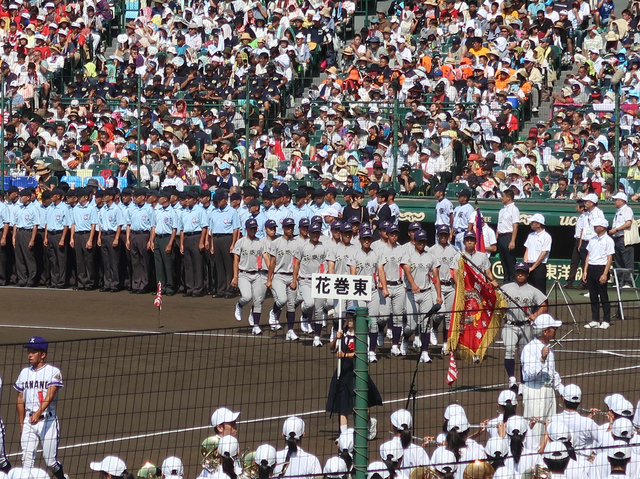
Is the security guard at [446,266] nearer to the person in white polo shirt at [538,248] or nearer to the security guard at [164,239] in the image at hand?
the person in white polo shirt at [538,248]

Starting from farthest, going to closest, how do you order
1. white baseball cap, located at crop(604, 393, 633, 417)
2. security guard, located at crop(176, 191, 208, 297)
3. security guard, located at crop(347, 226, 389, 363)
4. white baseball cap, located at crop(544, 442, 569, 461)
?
1. security guard, located at crop(176, 191, 208, 297)
2. security guard, located at crop(347, 226, 389, 363)
3. white baseball cap, located at crop(604, 393, 633, 417)
4. white baseball cap, located at crop(544, 442, 569, 461)

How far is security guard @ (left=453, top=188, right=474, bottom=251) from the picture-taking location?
61.7ft

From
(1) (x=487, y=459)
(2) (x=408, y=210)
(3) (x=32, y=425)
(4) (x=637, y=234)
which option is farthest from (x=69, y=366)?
(4) (x=637, y=234)

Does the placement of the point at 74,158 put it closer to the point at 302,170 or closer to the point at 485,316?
the point at 302,170

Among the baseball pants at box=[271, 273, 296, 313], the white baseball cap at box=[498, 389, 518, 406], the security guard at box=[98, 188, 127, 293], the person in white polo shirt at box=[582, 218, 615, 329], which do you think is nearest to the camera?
the white baseball cap at box=[498, 389, 518, 406]

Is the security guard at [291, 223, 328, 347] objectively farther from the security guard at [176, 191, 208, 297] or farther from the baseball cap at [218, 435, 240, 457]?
the baseball cap at [218, 435, 240, 457]

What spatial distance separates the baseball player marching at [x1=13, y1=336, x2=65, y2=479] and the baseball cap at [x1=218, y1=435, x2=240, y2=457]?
1.57 meters

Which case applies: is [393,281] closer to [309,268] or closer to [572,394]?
[309,268]

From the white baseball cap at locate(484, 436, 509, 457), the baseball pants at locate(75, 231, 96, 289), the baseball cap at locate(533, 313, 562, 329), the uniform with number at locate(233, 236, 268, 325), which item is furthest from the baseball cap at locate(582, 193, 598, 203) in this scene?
the white baseball cap at locate(484, 436, 509, 457)

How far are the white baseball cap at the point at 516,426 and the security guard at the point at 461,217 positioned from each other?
9475mm

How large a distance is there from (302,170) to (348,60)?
5184 millimetres

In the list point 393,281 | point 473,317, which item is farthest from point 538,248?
point 473,317

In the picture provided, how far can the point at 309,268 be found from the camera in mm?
16547

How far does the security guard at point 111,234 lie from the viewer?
20359 mm
